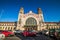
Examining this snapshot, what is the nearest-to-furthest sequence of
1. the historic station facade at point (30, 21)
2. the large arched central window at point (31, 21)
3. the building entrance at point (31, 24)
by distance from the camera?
the historic station facade at point (30, 21)
the building entrance at point (31, 24)
the large arched central window at point (31, 21)

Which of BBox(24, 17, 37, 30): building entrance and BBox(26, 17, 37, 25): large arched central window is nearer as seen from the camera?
BBox(24, 17, 37, 30): building entrance

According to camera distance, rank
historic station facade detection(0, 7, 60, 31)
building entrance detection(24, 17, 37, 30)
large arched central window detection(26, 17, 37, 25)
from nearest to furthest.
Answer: historic station facade detection(0, 7, 60, 31) → building entrance detection(24, 17, 37, 30) → large arched central window detection(26, 17, 37, 25)

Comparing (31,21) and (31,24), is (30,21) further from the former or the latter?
(31,24)

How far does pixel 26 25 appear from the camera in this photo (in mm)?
65188

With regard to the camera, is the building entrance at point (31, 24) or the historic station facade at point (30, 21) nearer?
the historic station facade at point (30, 21)

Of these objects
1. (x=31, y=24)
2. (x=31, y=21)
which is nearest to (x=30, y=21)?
(x=31, y=21)

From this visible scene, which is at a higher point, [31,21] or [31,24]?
[31,21]

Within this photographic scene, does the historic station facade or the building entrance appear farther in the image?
the building entrance

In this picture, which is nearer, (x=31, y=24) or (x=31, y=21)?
(x=31, y=24)

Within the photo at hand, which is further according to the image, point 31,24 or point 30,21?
point 30,21

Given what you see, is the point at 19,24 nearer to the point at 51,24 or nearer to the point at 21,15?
the point at 21,15

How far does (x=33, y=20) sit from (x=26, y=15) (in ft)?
21.2

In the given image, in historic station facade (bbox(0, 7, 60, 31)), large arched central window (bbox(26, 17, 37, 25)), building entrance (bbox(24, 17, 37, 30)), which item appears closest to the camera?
historic station facade (bbox(0, 7, 60, 31))

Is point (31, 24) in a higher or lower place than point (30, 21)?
lower
